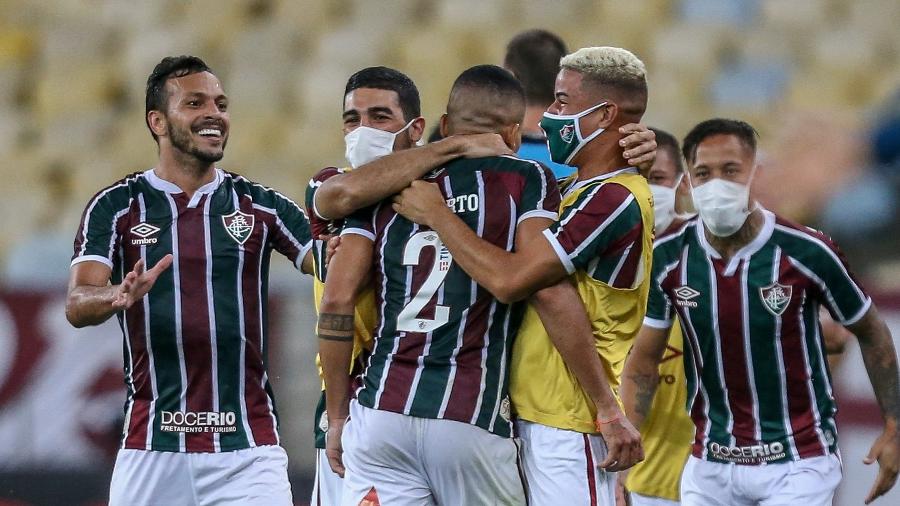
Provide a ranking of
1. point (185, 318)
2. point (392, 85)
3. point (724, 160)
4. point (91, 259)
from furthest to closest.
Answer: point (724, 160) < point (185, 318) < point (91, 259) < point (392, 85)

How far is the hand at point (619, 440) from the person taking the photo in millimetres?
3732

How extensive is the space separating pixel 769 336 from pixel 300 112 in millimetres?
4737

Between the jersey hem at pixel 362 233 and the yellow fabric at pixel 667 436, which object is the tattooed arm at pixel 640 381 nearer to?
the yellow fabric at pixel 667 436

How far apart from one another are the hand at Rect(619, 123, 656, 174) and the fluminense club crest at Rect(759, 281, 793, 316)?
89cm

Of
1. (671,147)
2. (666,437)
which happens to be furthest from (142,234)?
(671,147)

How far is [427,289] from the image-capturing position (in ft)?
12.4

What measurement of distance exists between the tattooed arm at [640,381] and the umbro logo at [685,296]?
1.05ft

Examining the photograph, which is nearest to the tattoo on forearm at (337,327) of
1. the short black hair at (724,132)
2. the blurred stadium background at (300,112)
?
the short black hair at (724,132)

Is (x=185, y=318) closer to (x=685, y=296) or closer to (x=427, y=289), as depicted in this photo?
(x=427, y=289)

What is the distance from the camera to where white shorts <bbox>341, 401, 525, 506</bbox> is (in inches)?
146

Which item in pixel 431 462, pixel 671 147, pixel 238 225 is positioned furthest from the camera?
pixel 671 147

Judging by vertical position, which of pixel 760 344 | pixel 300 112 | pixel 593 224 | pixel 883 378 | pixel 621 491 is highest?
pixel 300 112

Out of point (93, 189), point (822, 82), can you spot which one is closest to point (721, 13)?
point (822, 82)

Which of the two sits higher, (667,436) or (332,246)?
(332,246)
